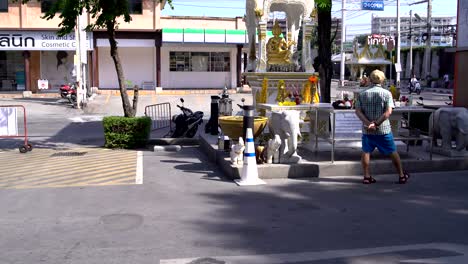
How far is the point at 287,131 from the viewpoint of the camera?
9.49 meters

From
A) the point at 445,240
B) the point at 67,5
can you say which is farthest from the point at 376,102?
the point at 67,5

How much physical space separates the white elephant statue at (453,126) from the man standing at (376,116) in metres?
2.00

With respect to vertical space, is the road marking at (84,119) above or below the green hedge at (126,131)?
below

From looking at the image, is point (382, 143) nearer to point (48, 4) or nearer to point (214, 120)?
point (214, 120)

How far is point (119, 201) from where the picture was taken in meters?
8.05

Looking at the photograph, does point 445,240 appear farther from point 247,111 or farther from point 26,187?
point 26,187

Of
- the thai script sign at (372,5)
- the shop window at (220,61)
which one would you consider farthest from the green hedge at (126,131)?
the shop window at (220,61)

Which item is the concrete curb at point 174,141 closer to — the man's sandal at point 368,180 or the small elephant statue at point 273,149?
the small elephant statue at point 273,149

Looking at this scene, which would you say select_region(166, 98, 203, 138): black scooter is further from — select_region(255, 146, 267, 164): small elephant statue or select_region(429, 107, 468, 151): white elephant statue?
select_region(429, 107, 468, 151): white elephant statue

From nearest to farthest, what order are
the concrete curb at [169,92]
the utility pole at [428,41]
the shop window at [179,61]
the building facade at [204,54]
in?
the concrete curb at [169,92] → the building facade at [204,54] → the shop window at [179,61] → the utility pole at [428,41]

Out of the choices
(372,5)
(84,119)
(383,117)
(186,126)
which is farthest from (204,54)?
Answer: (383,117)

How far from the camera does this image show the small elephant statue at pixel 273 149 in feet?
31.2

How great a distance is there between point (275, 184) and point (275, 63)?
540 centimetres

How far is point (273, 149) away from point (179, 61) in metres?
31.0
